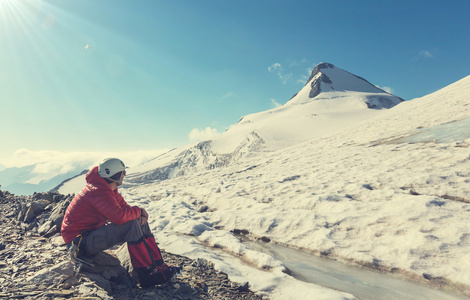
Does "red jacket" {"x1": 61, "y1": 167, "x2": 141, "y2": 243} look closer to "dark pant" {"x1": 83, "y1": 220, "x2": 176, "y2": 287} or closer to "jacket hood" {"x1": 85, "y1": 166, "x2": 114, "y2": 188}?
"jacket hood" {"x1": 85, "y1": 166, "x2": 114, "y2": 188}

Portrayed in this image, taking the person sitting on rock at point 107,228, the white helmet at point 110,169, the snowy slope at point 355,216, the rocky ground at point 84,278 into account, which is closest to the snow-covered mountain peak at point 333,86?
the snowy slope at point 355,216

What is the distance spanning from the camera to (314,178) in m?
10.8

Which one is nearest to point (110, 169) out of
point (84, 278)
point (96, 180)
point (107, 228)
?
point (96, 180)

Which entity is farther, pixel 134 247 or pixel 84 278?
pixel 134 247

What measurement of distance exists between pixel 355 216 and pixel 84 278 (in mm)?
6166

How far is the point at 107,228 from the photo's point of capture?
4078 millimetres

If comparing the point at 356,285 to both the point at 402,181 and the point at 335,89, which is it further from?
the point at 335,89

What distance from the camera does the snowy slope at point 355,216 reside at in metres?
4.83

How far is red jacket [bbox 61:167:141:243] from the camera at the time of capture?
13.2ft

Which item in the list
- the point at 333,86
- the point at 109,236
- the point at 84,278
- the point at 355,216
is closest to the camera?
the point at 84,278

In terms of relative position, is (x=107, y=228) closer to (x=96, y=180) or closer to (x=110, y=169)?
(x=96, y=180)

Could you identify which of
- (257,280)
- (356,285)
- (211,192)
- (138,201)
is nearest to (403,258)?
(356,285)

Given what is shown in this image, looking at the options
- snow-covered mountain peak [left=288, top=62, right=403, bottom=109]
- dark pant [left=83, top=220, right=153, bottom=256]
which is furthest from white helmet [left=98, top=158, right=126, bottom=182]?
snow-covered mountain peak [left=288, top=62, right=403, bottom=109]

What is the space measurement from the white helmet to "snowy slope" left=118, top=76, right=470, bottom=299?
2.70 metres
